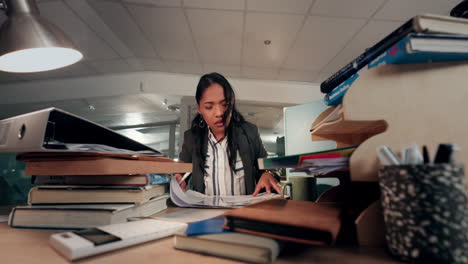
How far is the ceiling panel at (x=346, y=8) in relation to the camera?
2.07 meters

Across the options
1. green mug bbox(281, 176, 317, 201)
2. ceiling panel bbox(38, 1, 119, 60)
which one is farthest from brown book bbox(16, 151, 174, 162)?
ceiling panel bbox(38, 1, 119, 60)

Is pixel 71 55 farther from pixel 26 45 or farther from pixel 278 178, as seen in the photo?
pixel 278 178

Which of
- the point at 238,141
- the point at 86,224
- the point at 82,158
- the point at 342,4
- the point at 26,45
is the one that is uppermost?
the point at 342,4

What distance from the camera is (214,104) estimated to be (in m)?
1.37

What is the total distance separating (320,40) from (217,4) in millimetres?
1289

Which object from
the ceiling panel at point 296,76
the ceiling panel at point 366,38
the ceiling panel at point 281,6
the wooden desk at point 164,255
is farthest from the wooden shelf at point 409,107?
the ceiling panel at point 296,76

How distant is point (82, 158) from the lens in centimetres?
44

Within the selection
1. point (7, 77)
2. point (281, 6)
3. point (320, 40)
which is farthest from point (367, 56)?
point (7, 77)

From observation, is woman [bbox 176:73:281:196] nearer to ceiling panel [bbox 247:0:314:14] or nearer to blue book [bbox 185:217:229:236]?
blue book [bbox 185:217:229:236]

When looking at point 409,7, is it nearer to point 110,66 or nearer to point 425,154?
point 425,154

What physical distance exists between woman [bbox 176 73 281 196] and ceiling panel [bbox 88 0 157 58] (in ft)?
5.01

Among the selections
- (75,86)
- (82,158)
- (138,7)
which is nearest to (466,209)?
(82,158)

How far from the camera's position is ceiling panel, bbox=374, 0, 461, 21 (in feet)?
6.78

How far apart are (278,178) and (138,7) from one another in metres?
2.15
